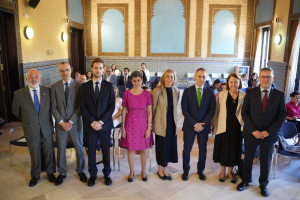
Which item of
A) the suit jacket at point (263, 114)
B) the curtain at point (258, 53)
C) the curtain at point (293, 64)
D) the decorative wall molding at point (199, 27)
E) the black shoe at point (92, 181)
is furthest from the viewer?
the decorative wall molding at point (199, 27)

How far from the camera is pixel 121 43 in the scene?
443 inches

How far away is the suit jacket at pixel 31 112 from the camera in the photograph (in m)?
3.12

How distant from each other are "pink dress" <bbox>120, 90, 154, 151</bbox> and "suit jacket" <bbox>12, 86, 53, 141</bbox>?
1.12 metres

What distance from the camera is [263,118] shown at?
2.97 metres

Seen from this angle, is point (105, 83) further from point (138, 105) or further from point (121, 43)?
point (121, 43)

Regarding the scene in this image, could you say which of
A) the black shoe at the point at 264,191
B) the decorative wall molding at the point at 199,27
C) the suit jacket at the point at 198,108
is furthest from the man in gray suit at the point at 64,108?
the decorative wall molding at the point at 199,27

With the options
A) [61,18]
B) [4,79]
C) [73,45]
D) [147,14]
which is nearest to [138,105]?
[4,79]

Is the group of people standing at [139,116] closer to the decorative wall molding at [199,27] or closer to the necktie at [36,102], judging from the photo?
the necktie at [36,102]

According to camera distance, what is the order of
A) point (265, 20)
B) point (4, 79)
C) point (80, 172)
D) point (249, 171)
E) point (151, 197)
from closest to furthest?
point (151, 197) → point (249, 171) → point (80, 172) → point (4, 79) → point (265, 20)

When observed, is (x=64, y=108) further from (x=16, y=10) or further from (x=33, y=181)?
(x=16, y=10)

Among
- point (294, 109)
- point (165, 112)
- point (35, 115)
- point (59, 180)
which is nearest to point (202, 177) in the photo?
point (165, 112)

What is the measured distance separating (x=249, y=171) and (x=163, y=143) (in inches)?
50.2

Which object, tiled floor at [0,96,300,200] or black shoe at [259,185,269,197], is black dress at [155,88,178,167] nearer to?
tiled floor at [0,96,300,200]

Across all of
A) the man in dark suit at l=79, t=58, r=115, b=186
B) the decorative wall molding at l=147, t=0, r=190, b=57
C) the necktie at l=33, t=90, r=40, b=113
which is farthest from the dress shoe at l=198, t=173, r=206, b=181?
the decorative wall molding at l=147, t=0, r=190, b=57
